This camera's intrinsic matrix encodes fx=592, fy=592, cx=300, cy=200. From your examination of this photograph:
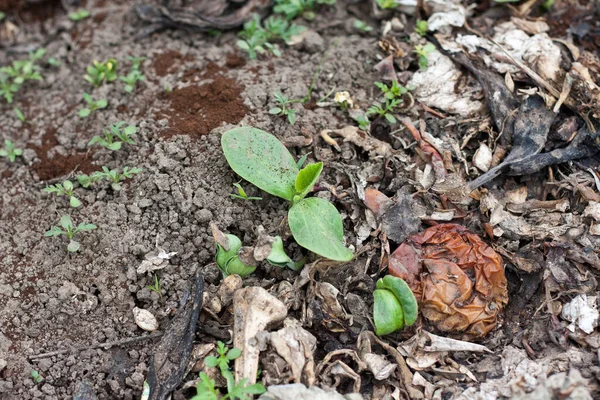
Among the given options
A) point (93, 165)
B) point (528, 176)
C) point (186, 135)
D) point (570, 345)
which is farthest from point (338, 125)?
point (570, 345)

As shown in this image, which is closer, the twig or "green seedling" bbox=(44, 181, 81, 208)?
the twig

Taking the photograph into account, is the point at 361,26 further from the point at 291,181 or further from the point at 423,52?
the point at 291,181

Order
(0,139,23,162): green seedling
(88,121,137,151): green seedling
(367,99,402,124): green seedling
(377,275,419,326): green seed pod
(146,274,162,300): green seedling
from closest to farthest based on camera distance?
(377,275,419,326): green seed pod, (146,274,162,300): green seedling, (88,121,137,151): green seedling, (367,99,402,124): green seedling, (0,139,23,162): green seedling

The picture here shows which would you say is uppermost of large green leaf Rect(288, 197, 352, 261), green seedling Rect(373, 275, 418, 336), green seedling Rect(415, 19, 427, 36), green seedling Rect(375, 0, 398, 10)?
green seedling Rect(375, 0, 398, 10)

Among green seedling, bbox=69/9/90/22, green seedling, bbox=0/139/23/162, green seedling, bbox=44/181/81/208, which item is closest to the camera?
green seedling, bbox=44/181/81/208

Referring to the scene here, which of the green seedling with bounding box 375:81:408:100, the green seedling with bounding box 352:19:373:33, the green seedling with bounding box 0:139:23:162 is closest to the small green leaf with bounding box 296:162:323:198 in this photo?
the green seedling with bounding box 375:81:408:100

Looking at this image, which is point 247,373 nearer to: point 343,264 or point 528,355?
point 343,264

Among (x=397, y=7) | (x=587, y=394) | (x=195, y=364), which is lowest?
(x=195, y=364)

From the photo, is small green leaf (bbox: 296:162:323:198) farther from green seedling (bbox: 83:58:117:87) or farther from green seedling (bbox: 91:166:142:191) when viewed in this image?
green seedling (bbox: 83:58:117:87)
